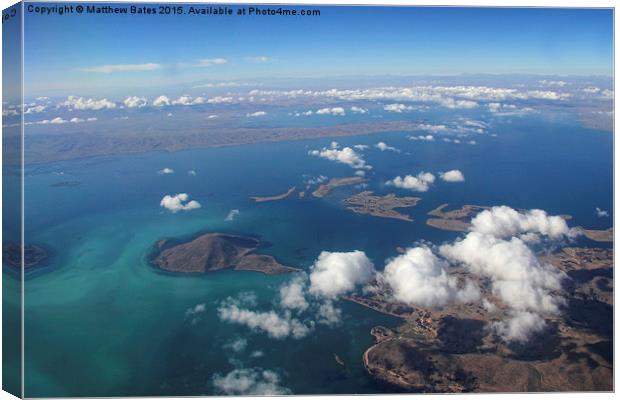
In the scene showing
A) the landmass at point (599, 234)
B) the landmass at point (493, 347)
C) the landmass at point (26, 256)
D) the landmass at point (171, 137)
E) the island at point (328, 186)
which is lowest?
the landmass at point (493, 347)

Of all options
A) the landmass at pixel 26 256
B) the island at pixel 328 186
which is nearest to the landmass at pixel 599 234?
the island at pixel 328 186

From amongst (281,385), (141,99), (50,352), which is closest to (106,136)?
(141,99)

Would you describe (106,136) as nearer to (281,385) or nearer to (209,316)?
(209,316)

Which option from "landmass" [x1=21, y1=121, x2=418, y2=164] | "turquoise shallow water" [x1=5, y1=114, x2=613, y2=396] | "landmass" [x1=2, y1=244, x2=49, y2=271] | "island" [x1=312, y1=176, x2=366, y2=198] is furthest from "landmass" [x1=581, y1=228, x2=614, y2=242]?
"landmass" [x1=2, y1=244, x2=49, y2=271]

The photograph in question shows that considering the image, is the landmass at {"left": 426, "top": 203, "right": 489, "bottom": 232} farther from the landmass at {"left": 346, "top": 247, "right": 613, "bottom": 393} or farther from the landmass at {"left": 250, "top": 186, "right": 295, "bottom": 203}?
the landmass at {"left": 250, "top": 186, "right": 295, "bottom": 203}

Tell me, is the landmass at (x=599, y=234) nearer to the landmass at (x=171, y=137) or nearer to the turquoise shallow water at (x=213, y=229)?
the turquoise shallow water at (x=213, y=229)

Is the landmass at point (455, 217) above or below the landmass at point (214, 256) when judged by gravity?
above
